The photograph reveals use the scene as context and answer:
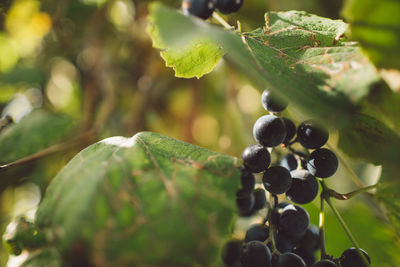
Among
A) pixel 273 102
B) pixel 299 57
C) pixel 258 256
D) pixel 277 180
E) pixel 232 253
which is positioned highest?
pixel 299 57

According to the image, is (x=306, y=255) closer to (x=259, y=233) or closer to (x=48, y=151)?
(x=259, y=233)

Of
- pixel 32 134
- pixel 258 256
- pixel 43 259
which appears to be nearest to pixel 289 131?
pixel 258 256

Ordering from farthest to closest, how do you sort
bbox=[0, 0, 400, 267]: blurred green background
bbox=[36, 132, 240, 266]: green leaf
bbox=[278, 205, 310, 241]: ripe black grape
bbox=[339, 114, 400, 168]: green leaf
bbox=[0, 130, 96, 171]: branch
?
bbox=[0, 0, 400, 267]: blurred green background < bbox=[0, 130, 96, 171]: branch < bbox=[278, 205, 310, 241]: ripe black grape < bbox=[339, 114, 400, 168]: green leaf < bbox=[36, 132, 240, 266]: green leaf

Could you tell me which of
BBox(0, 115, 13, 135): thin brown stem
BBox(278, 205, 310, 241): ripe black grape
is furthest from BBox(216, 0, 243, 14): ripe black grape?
BBox(0, 115, 13, 135): thin brown stem

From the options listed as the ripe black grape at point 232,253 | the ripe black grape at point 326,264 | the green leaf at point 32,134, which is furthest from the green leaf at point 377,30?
the green leaf at point 32,134

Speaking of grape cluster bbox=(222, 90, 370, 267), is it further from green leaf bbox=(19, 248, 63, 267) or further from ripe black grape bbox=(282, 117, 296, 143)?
green leaf bbox=(19, 248, 63, 267)

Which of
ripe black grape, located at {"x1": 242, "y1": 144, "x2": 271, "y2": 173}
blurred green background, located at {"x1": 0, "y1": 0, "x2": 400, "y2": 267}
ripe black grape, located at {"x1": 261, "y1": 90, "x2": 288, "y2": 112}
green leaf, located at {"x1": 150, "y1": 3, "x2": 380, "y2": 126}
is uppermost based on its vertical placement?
green leaf, located at {"x1": 150, "y1": 3, "x2": 380, "y2": 126}

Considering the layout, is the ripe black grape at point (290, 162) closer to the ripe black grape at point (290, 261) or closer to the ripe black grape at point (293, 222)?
the ripe black grape at point (293, 222)

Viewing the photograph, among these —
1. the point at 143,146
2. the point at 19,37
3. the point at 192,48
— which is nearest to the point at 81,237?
the point at 143,146
